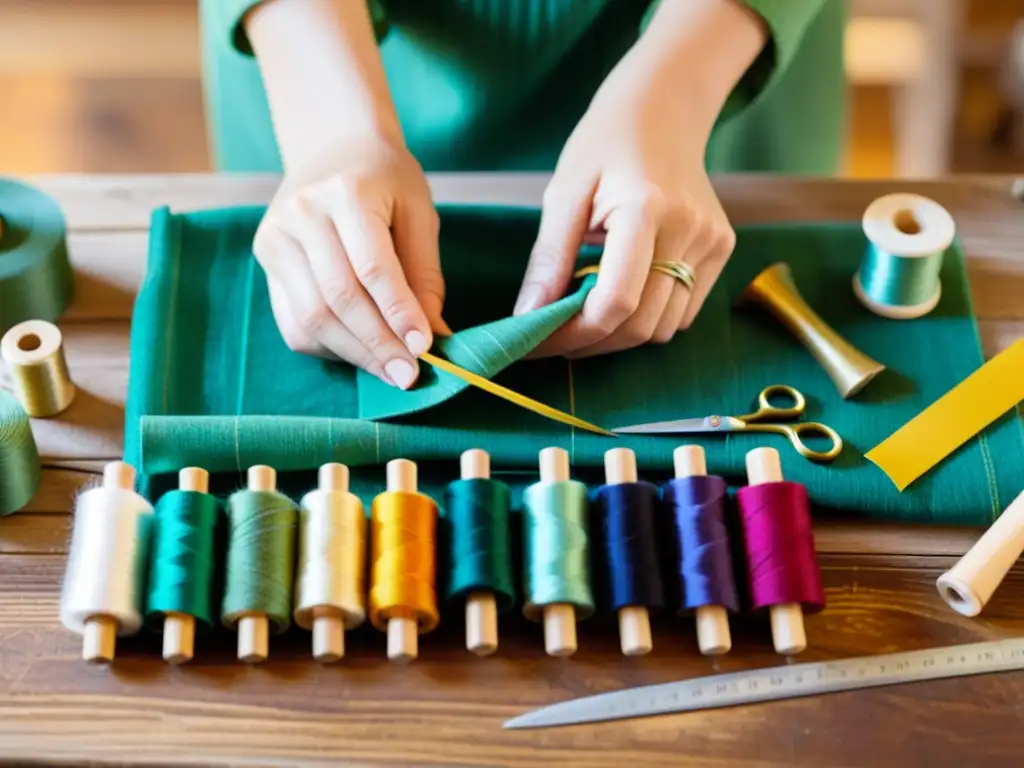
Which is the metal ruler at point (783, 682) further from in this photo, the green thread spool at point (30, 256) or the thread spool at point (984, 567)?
the green thread spool at point (30, 256)

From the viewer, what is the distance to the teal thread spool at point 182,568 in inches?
36.1

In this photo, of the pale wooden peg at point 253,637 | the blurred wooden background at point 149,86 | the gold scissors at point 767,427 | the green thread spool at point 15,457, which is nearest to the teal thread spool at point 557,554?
the gold scissors at point 767,427

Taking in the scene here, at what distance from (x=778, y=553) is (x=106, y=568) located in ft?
1.75

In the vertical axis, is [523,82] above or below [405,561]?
above

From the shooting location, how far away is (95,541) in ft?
3.06

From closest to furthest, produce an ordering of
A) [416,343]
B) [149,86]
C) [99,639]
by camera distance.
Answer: [99,639], [416,343], [149,86]

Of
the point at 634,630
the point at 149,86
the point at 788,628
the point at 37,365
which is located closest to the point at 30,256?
the point at 37,365

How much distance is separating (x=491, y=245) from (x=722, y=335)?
0.81ft

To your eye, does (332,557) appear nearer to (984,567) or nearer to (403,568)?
(403,568)

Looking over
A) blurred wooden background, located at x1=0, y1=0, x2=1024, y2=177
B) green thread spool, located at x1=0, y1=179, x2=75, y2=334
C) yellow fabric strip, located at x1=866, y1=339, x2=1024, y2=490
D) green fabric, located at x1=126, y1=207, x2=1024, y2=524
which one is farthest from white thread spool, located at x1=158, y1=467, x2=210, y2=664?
blurred wooden background, located at x1=0, y1=0, x2=1024, y2=177

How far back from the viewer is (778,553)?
95 centimetres

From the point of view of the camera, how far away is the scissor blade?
1049 millimetres

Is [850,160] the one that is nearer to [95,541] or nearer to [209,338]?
[209,338]

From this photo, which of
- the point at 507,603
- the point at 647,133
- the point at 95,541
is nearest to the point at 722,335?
the point at 647,133
